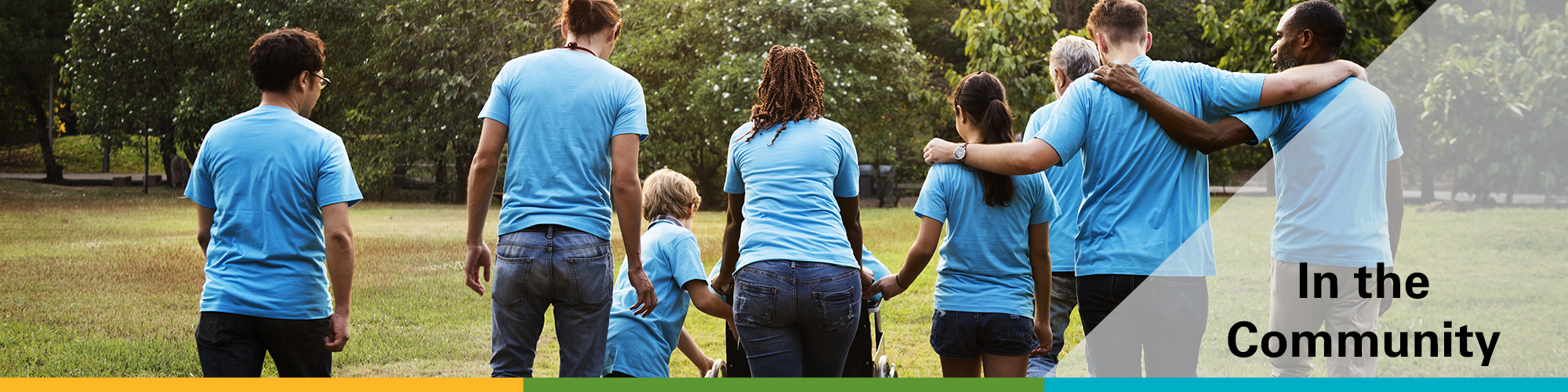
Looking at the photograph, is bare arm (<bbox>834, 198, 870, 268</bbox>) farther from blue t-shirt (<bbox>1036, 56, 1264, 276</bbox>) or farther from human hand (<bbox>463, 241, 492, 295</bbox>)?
human hand (<bbox>463, 241, 492, 295</bbox>)

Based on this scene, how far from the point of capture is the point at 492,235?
45.1 feet

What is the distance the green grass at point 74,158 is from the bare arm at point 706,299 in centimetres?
2466

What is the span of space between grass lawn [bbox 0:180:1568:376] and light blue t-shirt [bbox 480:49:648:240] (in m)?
1.75

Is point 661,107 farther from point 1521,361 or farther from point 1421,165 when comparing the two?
point 1521,361

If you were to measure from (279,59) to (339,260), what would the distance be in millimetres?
555

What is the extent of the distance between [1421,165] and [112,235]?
1388 cm

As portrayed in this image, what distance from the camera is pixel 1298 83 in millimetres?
2516

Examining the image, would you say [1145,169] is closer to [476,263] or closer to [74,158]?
[476,263]

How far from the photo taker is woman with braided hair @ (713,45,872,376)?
2.73 m

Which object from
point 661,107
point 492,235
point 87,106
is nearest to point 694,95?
point 661,107

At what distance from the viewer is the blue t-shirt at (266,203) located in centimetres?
256

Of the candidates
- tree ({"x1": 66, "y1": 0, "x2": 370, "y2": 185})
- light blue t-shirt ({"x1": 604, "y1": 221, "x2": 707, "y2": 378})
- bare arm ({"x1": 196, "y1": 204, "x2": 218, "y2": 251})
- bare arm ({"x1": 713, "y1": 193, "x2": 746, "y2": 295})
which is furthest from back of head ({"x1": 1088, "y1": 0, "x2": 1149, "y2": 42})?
tree ({"x1": 66, "y1": 0, "x2": 370, "y2": 185})

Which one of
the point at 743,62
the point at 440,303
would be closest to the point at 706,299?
the point at 440,303

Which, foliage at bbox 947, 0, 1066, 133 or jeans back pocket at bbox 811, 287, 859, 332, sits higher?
foliage at bbox 947, 0, 1066, 133
